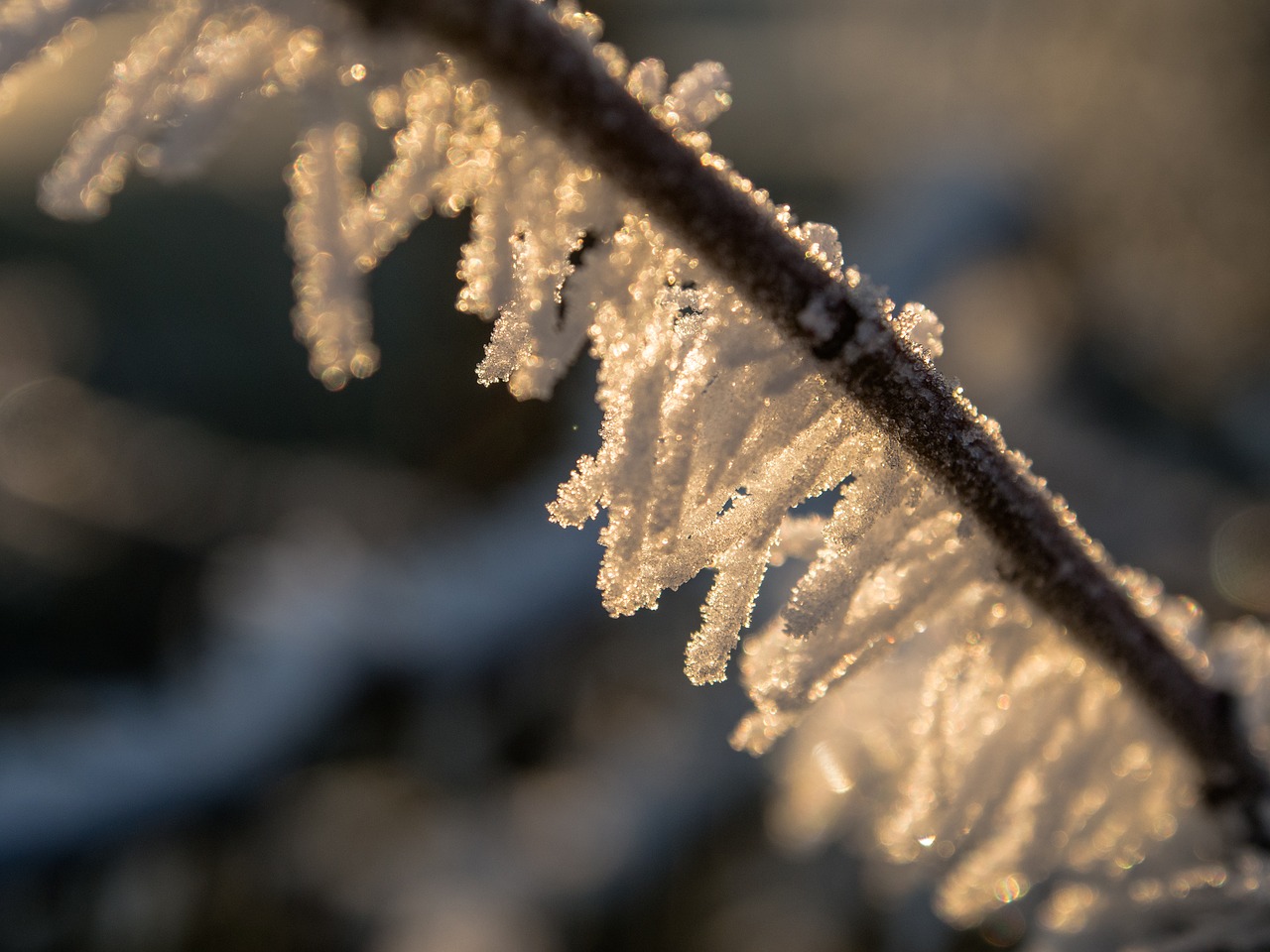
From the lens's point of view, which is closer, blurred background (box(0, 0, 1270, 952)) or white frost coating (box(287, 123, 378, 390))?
white frost coating (box(287, 123, 378, 390))

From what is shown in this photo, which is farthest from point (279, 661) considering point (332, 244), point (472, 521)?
point (332, 244)

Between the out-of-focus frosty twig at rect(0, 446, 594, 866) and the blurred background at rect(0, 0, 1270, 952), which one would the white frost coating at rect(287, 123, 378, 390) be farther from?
the out-of-focus frosty twig at rect(0, 446, 594, 866)

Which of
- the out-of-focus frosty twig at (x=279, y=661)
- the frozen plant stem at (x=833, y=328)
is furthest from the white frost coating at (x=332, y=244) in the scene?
the out-of-focus frosty twig at (x=279, y=661)

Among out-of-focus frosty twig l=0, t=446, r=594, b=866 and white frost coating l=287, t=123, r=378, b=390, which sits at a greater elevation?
out-of-focus frosty twig l=0, t=446, r=594, b=866

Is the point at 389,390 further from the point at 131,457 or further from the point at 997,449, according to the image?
the point at 997,449

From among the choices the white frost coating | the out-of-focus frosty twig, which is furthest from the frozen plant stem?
the out-of-focus frosty twig

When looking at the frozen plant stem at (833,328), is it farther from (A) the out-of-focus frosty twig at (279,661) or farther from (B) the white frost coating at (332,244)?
(A) the out-of-focus frosty twig at (279,661)

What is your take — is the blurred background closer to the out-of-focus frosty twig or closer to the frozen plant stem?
the out-of-focus frosty twig
